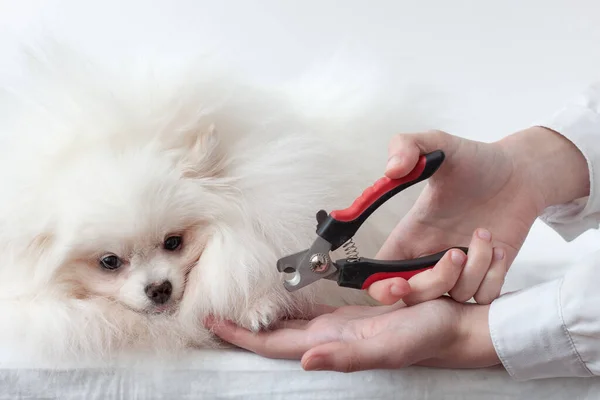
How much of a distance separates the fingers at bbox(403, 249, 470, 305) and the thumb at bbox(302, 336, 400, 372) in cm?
12

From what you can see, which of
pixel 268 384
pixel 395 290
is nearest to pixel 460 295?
pixel 395 290

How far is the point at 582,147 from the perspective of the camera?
1.56 m

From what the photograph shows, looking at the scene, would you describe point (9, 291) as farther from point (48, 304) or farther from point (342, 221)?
point (342, 221)

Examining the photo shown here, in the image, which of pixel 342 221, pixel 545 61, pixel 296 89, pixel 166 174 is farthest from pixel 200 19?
pixel 342 221

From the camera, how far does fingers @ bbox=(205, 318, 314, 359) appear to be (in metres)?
1.26

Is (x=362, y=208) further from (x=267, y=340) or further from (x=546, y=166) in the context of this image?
(x=546, y=166)

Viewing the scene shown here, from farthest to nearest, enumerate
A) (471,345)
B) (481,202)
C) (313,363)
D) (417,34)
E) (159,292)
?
(417,34) < (481,202) < (159,292) < (471,345) < (313,363)

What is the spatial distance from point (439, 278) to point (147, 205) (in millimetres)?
495

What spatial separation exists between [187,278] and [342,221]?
34 centimetres

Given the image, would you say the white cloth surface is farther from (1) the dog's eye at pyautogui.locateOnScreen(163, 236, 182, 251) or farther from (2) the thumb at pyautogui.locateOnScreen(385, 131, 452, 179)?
(2) the thumb at pyautogui.locateOnScreen(385, 131, 452, 179)

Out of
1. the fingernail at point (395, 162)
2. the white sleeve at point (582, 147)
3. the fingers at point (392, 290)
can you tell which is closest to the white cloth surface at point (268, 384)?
the fingers at point (392, 290)

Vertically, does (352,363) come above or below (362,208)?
below

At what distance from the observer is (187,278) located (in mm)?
1384

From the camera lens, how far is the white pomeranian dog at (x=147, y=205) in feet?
4.31
